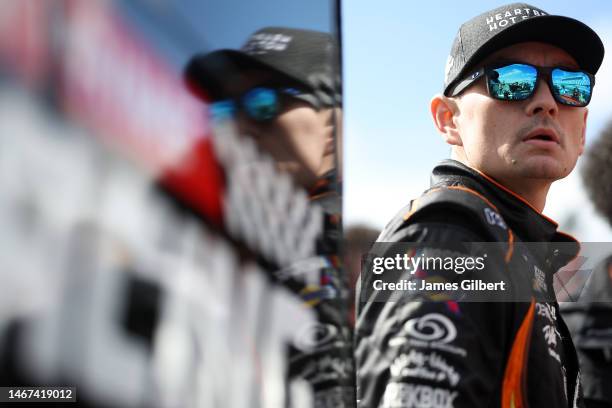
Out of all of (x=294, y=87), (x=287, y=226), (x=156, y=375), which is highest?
(x=294, y=87)

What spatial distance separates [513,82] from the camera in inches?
78.1

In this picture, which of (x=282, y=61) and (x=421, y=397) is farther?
(x=421, y=397)

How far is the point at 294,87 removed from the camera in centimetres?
104

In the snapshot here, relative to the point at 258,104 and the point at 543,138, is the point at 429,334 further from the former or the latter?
the point at 543,138

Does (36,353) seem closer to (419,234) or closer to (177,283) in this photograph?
(177,283)

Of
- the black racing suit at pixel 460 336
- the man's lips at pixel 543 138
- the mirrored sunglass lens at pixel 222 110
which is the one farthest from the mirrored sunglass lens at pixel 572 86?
the mirrored sunglass lens at pixel 222 110

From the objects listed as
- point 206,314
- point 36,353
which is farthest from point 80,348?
point 206,314

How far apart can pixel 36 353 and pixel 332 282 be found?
0.51m

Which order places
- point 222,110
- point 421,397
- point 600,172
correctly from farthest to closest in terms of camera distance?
point 600,172
point 421,397
point 222,110

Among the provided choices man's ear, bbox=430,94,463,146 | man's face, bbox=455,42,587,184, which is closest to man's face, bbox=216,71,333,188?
man's face, bbox=455,42,587,184

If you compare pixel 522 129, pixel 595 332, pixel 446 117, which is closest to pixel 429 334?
pixel 522 129

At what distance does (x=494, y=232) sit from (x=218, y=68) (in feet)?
3.00

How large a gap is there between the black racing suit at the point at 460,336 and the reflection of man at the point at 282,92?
0.47 metres

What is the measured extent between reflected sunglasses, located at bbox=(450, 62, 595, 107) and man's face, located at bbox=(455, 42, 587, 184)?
0.06 ft
